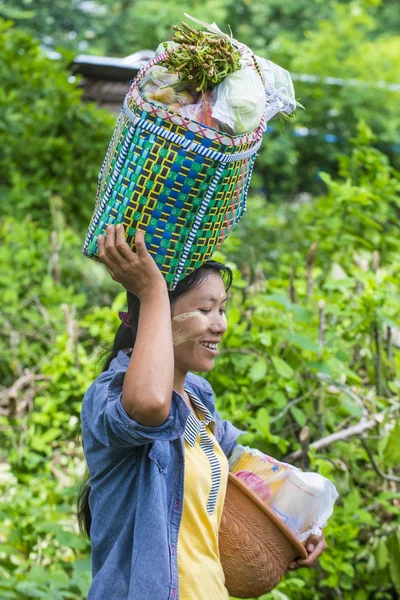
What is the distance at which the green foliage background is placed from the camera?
2.95m

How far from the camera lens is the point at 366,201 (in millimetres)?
3783

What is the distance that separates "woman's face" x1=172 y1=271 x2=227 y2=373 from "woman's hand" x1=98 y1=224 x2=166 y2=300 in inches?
6.9

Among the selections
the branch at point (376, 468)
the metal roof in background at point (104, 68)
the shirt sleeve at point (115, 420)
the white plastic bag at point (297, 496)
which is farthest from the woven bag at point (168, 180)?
the metal roof in background at point (104, 68)

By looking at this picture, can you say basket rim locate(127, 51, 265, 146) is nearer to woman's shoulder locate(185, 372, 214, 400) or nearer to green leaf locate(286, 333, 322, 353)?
woman's shoulder locate(185, 372, 214, 400)

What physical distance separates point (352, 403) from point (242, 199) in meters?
1.31

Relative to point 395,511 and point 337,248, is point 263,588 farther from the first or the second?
point 337,248

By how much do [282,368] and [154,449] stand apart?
128cm

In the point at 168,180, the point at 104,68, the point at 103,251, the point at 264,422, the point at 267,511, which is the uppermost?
the point at 168,180

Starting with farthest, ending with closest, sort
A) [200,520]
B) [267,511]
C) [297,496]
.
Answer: [297,496] → [267,511] → [200,520]

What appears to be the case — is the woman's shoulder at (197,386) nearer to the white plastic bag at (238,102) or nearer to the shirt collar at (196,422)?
the shirt collar at (196,422)

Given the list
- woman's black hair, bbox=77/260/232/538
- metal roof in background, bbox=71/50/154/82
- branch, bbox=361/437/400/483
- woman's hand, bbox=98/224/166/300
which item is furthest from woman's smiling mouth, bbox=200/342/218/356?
metal roof in background, bbox=71/50/154/82

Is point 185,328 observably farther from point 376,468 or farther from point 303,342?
point 376,468

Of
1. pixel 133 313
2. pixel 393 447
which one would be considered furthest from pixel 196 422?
pixel 393 447

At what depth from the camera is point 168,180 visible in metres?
1.71
